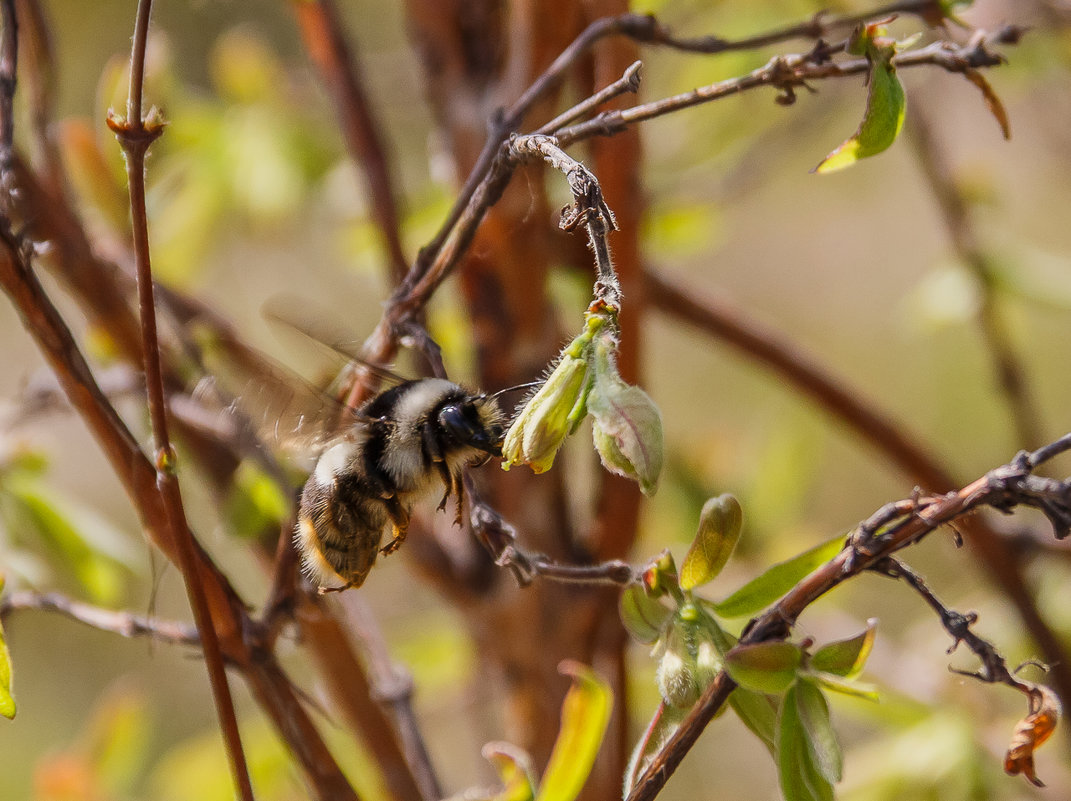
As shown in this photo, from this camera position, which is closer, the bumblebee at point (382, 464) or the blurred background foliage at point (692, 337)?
the bumblebee at point (382, 464)

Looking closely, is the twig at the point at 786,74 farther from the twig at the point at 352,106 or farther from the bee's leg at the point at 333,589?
the twig at the point at 352,106

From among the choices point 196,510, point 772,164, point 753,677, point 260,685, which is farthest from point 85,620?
point 772,164

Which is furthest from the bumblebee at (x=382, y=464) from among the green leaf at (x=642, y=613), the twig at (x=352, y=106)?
the twig at (x=352, y=106)

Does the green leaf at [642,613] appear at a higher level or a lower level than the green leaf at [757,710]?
higher

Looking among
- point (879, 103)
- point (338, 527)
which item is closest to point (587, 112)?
point (879, 103)

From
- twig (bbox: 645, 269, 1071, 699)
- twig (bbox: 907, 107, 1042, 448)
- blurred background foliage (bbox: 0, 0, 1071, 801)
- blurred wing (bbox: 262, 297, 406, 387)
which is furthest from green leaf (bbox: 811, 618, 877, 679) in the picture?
twig (bbox: 907, 107, 1042, 448)

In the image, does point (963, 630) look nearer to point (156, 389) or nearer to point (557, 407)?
point (557, 407)

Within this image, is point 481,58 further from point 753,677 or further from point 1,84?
point 753,677

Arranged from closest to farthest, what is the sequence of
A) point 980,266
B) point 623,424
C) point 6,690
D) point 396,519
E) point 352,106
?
point 623,424 < point 6,690 < point 396,519 < point 352,106 < point 980,266
